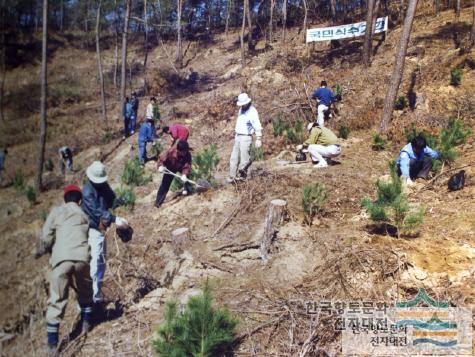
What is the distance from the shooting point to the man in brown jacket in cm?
381

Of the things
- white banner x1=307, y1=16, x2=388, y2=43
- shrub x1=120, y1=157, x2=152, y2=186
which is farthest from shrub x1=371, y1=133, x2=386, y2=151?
white banner x1=307, y1=16, x2=388, y2=43

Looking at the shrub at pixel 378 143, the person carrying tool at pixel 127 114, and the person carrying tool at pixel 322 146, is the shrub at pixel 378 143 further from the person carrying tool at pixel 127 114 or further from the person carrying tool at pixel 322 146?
the person carrying tool at pixel 127 114

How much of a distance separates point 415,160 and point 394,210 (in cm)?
186

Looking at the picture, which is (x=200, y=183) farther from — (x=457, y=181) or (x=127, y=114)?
(x=127, y=114)

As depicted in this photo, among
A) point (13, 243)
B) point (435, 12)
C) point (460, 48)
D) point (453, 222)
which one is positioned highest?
point (435, 12)

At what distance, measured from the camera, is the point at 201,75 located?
21875 mm

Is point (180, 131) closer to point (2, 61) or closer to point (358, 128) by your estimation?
point (358, 128)

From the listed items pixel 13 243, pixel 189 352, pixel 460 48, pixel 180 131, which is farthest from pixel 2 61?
pixel 189 352

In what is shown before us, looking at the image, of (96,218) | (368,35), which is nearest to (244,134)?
(96,218)

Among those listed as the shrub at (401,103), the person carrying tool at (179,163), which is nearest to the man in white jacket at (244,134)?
the person carrying tool at (179,163)

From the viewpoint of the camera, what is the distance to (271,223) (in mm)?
4781

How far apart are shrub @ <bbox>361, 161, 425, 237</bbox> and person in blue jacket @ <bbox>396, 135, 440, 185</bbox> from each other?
129 cm

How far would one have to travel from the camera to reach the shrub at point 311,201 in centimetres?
503

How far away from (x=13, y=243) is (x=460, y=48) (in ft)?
38.9
